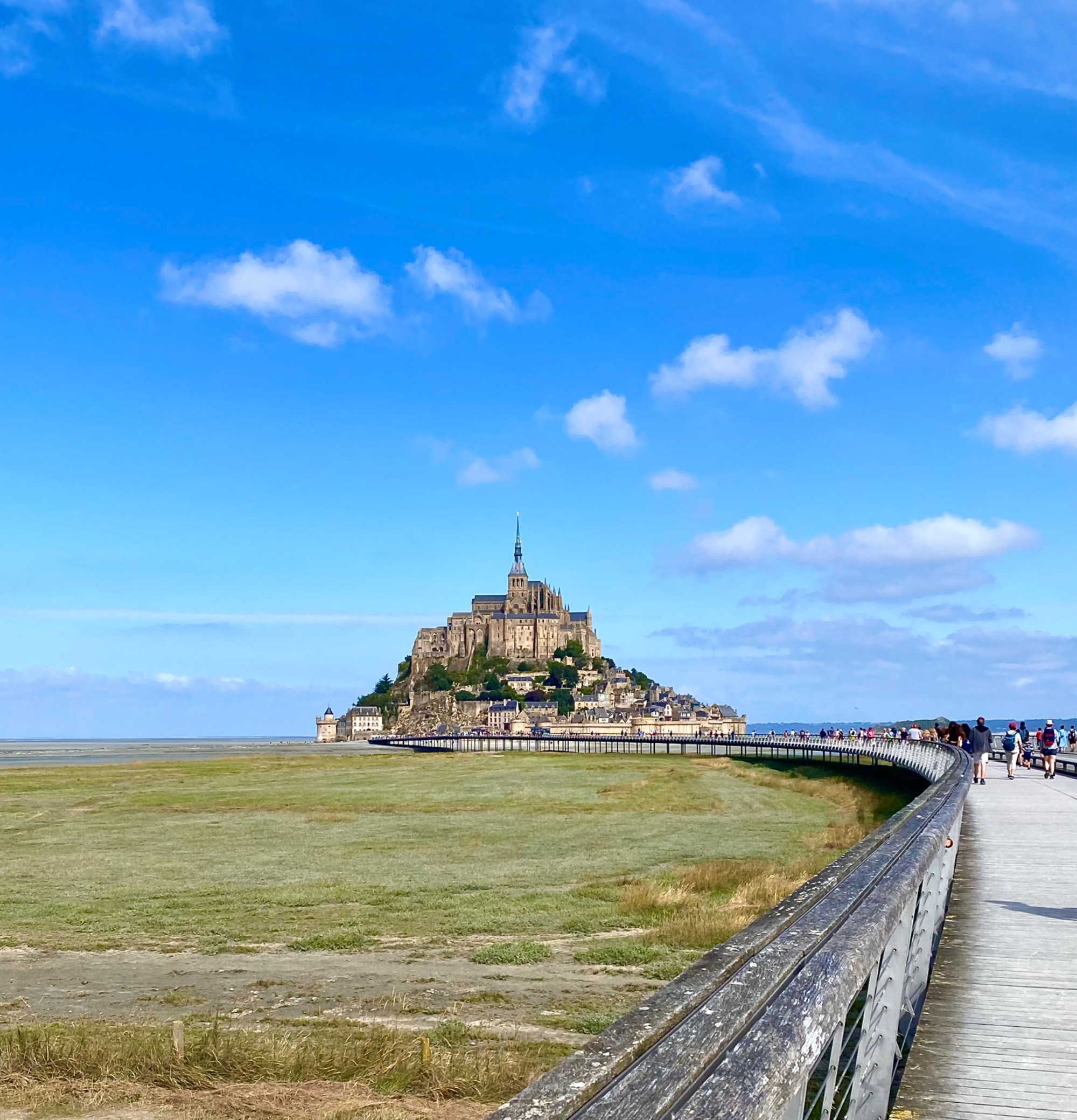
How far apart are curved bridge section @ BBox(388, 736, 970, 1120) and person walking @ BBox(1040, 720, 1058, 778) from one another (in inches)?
930

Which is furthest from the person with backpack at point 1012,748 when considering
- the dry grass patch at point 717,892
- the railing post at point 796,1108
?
the railing post at point 796,1108

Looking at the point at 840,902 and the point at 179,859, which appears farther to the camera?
the point at 179,859

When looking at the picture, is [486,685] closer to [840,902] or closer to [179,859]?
[179,859]

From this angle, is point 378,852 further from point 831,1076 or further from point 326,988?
point 831,1076

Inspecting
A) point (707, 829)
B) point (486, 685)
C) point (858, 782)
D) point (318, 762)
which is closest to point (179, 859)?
point (707, 829)

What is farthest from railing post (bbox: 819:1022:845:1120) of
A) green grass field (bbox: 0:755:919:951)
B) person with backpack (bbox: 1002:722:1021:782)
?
person with backpack (bbox: 1002:722:1021:782)

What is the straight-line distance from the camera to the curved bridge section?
2.09 meters

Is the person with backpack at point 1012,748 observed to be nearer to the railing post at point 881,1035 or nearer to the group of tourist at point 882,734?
the group of tourist at point 882,734

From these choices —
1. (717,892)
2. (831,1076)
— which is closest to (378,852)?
(717,892)

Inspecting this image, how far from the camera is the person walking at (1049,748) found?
27000mm

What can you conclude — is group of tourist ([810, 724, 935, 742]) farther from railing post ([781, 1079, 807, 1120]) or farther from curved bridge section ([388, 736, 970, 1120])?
railing post ([781, 1079, 807, 1120])

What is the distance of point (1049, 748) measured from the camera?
88.5 feet

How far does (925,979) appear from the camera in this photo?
6453 millimetres

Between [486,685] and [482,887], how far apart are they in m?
173
